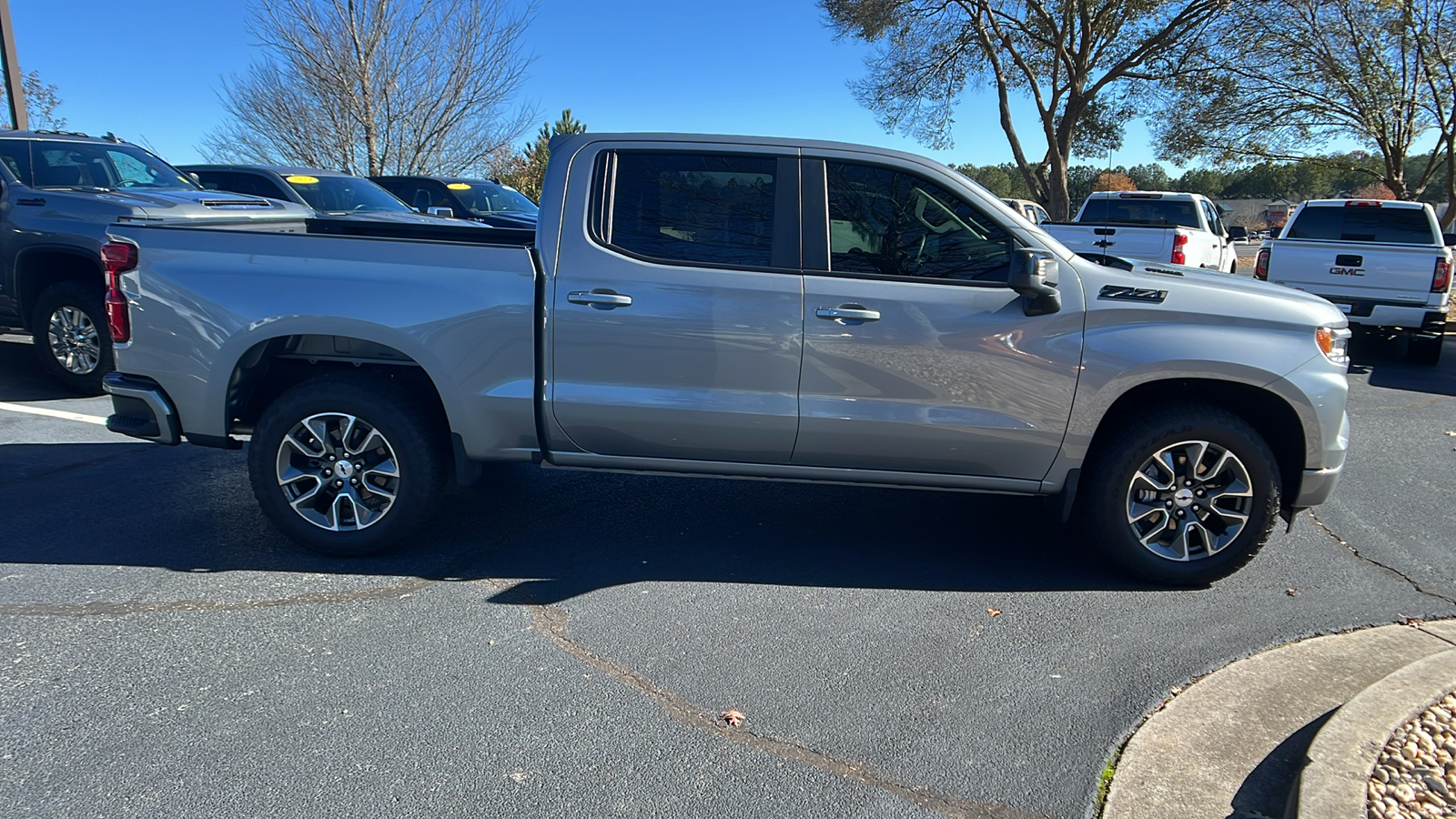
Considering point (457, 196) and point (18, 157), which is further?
point (457, 196)

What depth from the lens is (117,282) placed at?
14.5 feet

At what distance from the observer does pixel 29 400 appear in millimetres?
7730

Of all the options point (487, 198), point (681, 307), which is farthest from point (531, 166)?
point (681, 307)

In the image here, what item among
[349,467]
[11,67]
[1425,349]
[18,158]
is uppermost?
[11,67]

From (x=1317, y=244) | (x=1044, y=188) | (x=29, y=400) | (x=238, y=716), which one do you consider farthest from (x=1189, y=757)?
(x=1044, y=188)

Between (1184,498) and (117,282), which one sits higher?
(117,282)

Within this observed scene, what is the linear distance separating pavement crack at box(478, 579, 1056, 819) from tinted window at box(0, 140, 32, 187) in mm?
6929

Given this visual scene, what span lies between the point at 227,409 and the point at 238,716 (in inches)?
71.4

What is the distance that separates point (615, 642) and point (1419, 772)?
106 inches

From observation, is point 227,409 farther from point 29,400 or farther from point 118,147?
point 118,147

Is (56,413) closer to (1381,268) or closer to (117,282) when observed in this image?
(117,282)

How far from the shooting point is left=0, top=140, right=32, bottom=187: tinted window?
25.8 ft

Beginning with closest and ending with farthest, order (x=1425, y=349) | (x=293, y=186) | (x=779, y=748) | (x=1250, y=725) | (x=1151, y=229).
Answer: (x=779, y=748)
(x=1250, y=725)
(x=293, y=186)
(x=1425, y=349)
(x=1151, y=229)

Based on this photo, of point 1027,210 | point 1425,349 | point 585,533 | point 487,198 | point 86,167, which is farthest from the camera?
point 487,198
